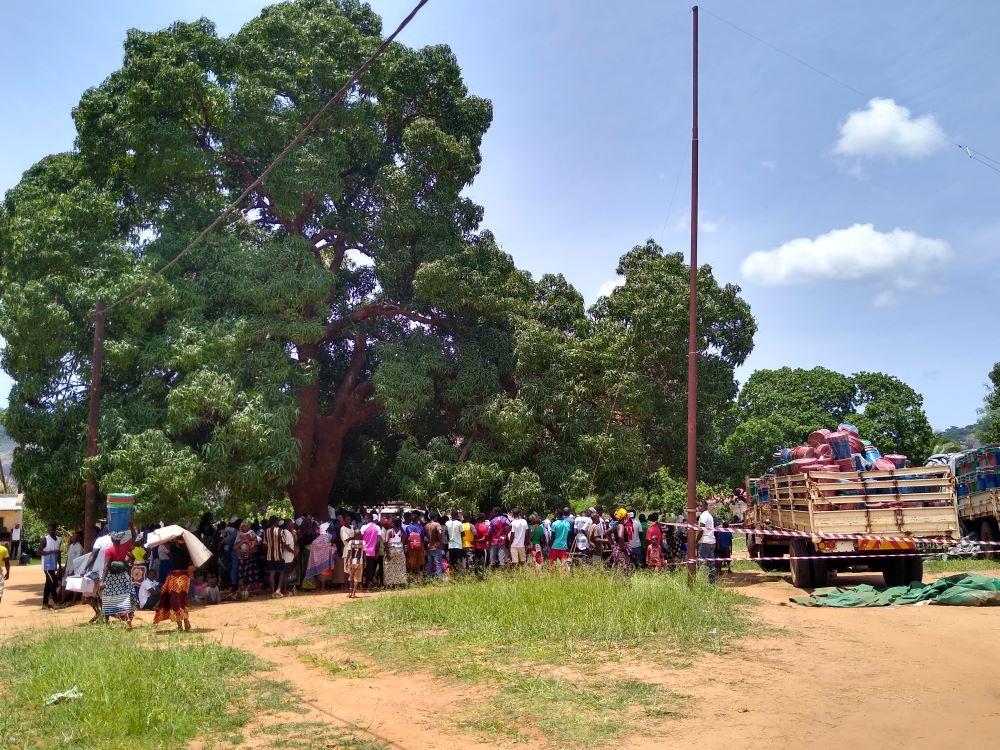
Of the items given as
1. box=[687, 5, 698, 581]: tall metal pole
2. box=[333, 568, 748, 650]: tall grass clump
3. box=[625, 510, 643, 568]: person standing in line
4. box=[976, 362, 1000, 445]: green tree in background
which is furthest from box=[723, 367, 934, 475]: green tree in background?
box=[333, 568, 748, 650]: tall grass clump

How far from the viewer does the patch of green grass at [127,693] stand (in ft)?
20.8

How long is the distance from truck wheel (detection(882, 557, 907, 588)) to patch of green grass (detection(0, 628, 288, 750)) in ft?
35.3

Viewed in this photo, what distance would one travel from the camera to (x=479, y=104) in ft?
69.5

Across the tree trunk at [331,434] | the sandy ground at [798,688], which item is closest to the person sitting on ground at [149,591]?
the sandy ground at [798,688]

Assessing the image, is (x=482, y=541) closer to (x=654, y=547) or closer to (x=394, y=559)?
(x=394, y=559)

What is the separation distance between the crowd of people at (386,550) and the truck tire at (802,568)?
54.7 inches

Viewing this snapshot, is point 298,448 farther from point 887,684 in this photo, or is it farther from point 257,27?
point 887,684

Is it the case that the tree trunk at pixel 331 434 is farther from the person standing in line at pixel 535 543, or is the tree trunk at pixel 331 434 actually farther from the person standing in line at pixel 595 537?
the person standing in line at pixel 595 537

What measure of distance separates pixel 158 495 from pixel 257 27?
11838 millimetres

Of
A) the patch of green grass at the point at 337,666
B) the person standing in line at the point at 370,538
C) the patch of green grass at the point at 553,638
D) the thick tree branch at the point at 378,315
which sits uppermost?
the thick tree branch at the point at 378,315

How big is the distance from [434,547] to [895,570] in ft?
29.3

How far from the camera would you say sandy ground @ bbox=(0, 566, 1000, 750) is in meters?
6.12

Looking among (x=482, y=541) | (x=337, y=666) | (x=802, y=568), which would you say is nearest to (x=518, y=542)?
(x=482, y=541)

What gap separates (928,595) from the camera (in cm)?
1227
